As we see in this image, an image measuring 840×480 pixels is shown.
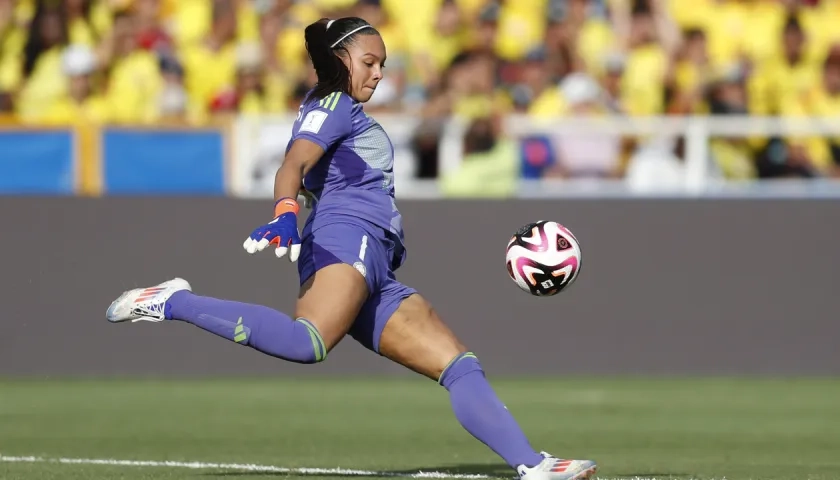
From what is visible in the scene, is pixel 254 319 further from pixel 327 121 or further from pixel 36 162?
pixel 36 162

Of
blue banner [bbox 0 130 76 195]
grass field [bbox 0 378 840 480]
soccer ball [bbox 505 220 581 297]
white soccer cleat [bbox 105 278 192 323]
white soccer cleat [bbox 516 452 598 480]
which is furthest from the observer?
blue banner [bbox 0 130 76 195]

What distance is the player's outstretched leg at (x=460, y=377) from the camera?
21.4ft

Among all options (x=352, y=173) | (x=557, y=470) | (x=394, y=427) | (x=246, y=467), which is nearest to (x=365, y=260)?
(x=352, y=173)

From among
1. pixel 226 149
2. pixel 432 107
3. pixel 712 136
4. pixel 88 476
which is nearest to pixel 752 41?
pixel 712 136

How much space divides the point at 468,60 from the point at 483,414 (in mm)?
8148

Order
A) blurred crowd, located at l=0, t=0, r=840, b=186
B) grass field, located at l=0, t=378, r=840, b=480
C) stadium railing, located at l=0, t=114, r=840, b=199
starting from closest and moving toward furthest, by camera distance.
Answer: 1. grass field, located at l=0, t=378, r=840, b=480
2. stadium railing, located at l=0, t=114, r=840, b=199
3. blurred crowd, located at l=0, t=0, r=840, b=186

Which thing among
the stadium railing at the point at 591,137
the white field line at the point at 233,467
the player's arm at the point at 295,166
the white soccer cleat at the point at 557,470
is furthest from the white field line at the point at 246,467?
the stadium railing at the point at 591,137

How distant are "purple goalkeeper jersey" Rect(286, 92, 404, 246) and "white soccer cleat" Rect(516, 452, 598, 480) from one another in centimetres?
125

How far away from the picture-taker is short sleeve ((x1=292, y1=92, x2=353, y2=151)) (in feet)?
21.4

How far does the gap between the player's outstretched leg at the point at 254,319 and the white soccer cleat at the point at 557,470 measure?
100cm

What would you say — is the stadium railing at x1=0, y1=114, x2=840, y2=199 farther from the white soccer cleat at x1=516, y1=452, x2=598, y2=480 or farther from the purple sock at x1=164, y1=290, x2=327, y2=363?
the white soccer cleat at x1=516, y1=452, x2=598, y2=480

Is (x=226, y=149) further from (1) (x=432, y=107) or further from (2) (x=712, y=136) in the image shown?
(2) (x=712, y=136)

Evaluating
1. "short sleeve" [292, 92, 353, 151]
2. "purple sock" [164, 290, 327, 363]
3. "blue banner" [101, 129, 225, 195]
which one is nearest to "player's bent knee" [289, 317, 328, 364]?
"purple sock" [164, 290, 327, 363]

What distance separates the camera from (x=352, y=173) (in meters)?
6.80
